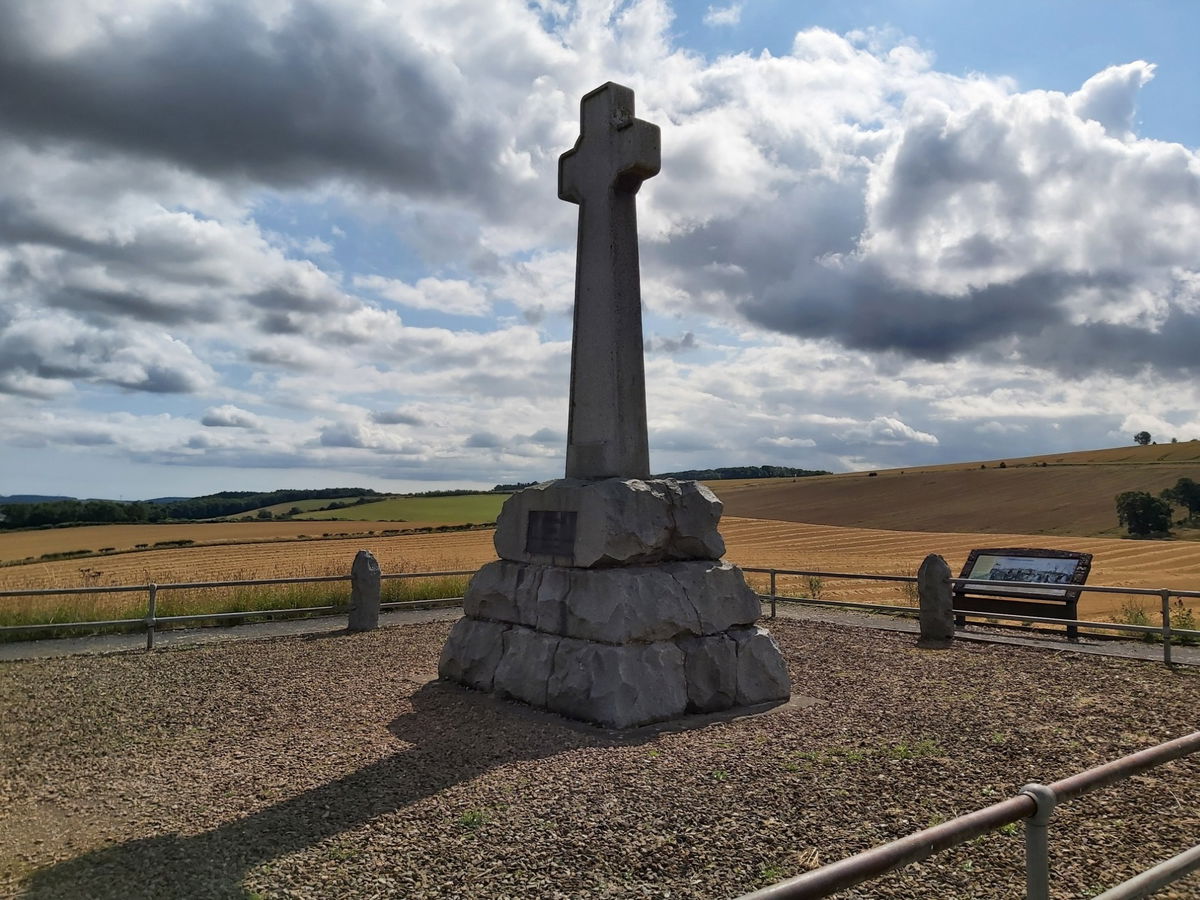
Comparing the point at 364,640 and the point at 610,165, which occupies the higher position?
the point at 610,165

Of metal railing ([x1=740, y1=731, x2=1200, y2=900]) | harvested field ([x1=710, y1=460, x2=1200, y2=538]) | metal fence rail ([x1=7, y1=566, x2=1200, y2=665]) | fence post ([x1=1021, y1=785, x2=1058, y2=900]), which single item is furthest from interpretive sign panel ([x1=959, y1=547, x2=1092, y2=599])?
harvested field ([x1=710, y1=460, x2=1200, y2=538])

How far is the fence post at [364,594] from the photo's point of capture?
12672 mm

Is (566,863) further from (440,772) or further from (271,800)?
(271,800)

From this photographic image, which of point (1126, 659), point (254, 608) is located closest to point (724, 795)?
point (1126, 659)

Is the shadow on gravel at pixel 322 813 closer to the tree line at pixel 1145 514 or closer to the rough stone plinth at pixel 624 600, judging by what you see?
the rough stone plinth at pixel 624 600

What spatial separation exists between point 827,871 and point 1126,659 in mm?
10004

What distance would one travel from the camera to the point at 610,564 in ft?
25.5

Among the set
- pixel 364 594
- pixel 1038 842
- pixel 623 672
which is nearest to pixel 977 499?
pixel 364 594

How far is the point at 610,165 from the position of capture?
846 centimetres

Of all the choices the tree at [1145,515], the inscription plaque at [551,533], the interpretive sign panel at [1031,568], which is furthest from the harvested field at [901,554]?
the inscription plaque at [551,533]

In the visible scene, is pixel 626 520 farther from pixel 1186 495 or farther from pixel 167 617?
pixel 1186 495

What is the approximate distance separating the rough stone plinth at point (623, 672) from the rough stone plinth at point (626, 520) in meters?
0.81

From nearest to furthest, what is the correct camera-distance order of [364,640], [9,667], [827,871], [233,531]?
[827,871] < [9,667] < [364,640] < [233,531]

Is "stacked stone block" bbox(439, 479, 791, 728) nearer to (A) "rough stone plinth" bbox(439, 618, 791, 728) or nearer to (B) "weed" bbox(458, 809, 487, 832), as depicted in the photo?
(A) "rough stone plinth" bbox(439, 618, 791, 728)
